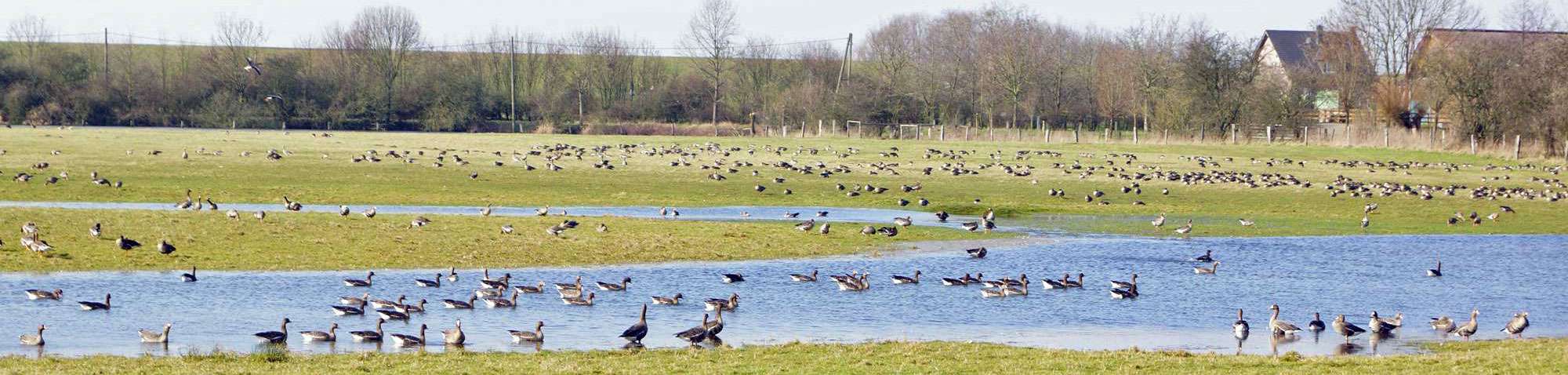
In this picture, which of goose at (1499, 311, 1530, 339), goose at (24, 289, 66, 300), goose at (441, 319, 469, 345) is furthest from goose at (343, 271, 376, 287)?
goose at (1499, 311, 1530, 339)

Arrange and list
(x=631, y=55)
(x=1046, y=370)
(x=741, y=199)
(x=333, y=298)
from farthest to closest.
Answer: (x=631, y=55)
(x=741, y=199)
(x=333, y=298)
(x=1046, y=370)

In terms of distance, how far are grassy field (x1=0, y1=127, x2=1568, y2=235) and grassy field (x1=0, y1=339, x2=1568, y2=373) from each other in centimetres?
2161

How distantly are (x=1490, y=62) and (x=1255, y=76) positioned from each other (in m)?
19.7

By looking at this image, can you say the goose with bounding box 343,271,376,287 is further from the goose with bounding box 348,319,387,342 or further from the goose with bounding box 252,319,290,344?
A: the goose with bounding box 252,319,290,344

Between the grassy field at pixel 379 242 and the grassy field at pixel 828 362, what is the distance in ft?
37.0

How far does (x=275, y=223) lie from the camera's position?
3042 cm

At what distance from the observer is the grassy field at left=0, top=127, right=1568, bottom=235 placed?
133 feet

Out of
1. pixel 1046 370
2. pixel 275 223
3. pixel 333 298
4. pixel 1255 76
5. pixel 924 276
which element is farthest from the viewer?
pixel 1255 76

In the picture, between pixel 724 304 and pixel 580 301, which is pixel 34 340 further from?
pixel 724 304

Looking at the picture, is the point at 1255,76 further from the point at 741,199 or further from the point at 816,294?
the point at 816,294

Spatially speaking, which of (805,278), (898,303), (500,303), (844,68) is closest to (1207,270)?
(898,303)

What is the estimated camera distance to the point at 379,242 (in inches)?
1154

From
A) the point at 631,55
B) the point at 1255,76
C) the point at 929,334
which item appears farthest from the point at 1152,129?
the point at 929,334

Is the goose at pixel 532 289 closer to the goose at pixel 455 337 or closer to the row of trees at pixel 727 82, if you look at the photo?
the goose at pixel 455 337
